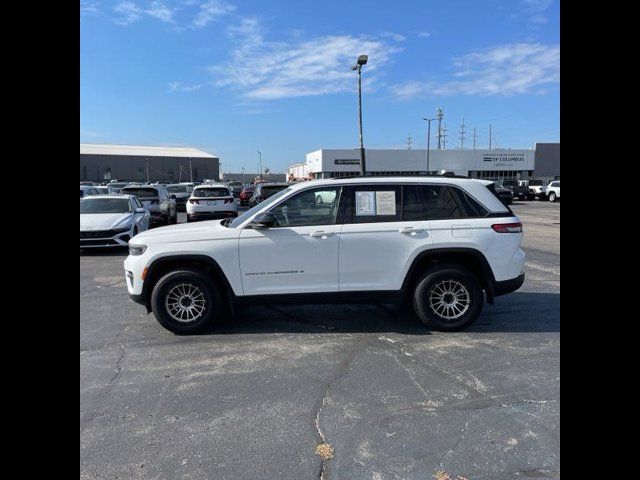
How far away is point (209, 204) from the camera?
1739 centimetres

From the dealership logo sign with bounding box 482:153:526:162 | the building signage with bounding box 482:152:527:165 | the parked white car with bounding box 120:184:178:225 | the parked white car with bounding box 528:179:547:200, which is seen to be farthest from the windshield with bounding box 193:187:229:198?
the building signage with bounding box 482:152:527:165

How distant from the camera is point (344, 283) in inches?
211

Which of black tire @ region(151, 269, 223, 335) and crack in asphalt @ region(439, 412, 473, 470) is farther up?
black tire @ region(151, 269, 223, 335)

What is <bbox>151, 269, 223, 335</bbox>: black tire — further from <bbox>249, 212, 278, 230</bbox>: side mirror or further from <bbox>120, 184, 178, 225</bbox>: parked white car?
<bbox>120, 184, 178, 225</bbox>: parked white car

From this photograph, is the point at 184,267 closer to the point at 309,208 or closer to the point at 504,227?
the point at 309,208

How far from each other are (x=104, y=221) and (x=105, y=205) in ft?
4.11

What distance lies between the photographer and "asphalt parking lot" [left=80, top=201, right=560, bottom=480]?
9.61 ft

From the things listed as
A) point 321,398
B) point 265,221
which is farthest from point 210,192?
point 321,398

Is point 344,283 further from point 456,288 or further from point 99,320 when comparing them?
point 99,320

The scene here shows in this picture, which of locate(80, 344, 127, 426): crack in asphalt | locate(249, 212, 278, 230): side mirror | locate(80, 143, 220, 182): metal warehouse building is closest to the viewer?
locate(80, 344, 127, 426): crack in asphalt

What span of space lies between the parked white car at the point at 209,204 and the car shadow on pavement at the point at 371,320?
1148cm

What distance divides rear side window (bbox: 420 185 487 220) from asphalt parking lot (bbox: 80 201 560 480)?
1.38 m
